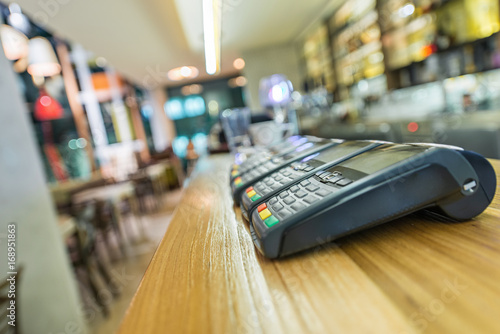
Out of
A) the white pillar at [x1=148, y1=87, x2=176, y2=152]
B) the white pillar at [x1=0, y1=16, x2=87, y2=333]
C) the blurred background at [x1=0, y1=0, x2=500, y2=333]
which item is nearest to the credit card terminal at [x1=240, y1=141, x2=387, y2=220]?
the blurred background at [x1=0, y1=0, x2=500, y2=333]

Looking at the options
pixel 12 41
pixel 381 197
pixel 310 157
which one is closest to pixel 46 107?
pixel 12 41

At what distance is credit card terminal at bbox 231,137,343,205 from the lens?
694mm

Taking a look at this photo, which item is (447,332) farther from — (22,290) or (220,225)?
(22,290)

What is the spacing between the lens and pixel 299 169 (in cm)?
61

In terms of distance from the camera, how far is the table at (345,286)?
0.29m

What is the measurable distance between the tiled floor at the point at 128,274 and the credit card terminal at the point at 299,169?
1.12 m

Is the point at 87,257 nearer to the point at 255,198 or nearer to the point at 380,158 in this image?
the point at 255,198

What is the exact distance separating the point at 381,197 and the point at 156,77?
981 centimetres

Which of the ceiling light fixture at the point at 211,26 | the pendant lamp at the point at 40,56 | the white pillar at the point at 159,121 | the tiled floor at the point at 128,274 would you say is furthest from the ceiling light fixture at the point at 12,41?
the white pillar at the point at 159,121

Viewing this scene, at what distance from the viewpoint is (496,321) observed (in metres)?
0.26

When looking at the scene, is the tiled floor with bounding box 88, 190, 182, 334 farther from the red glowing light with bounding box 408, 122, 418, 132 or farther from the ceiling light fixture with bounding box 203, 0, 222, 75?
the red glowing light with bounding box 408, 122, 418, 132

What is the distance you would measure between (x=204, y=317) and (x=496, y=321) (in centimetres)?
24

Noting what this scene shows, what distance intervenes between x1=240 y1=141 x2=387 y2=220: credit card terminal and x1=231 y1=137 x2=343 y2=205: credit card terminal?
0.02 m

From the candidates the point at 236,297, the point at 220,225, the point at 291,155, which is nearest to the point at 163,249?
the point at 220,225
